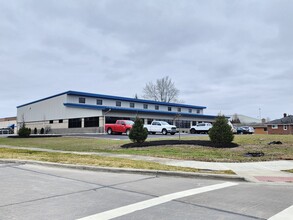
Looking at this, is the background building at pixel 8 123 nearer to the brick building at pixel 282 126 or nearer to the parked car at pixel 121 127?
the parked car at pixel 121 127

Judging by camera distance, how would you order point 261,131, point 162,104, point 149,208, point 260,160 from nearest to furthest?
point 149,208 < point 260,160 < point 162,104 < point 261,131

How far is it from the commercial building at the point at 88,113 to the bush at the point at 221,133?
2353 centimetres

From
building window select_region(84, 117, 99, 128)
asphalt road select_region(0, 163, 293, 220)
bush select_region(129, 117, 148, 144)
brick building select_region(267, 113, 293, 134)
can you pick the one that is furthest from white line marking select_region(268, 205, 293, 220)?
brick building select_region(267, 113, 293, 134)

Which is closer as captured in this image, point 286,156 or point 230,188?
point 230,188

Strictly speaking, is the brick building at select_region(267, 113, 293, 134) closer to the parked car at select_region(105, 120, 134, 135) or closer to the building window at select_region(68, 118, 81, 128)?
the parked car at select_region(105, 120, 134, 135)

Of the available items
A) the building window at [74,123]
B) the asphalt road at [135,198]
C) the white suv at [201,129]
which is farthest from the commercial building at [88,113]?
the asphalt road at [135,198]

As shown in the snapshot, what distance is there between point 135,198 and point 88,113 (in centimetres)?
4296

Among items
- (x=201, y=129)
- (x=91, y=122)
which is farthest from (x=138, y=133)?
(x=91, y=122)

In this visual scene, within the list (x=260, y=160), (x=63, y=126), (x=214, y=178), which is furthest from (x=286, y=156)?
(x=63, y=126)

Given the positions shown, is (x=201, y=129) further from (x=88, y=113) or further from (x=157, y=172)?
(x=157, y=172)

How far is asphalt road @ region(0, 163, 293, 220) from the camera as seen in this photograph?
557 centimetres

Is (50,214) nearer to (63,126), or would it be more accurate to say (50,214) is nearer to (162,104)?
(63,126)

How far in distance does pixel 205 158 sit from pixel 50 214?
9823 millimetres

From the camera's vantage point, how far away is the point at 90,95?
56344mm
